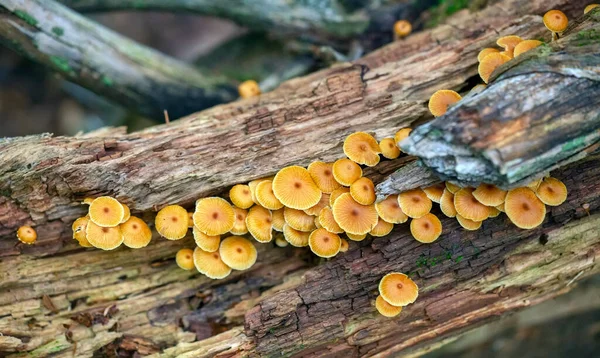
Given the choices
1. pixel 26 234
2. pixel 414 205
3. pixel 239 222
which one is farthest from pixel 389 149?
pixel 26 234

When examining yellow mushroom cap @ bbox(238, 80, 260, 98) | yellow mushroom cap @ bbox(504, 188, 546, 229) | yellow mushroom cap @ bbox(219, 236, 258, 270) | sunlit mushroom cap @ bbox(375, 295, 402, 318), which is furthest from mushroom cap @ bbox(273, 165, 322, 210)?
yellow mushroom cap @ bbox(238, 80, 260, 98)

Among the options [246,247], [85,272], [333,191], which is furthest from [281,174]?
[85,272]

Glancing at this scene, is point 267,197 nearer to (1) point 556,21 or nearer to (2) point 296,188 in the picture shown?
(2) point 296,188

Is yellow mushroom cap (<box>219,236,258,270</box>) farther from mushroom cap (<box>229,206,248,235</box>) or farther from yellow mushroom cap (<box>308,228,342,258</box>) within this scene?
yellow mushroom cap (<box>308,228,342,258</box>)

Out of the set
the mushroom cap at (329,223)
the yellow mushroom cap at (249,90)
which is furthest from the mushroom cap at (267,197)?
the yellow mushroom cap at (249,90)

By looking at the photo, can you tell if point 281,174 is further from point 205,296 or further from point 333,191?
point 205,296

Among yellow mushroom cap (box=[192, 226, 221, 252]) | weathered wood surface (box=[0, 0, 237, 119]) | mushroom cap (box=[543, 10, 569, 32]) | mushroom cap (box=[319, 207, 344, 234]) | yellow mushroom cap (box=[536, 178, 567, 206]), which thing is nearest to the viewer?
yellow mushroom cap (box=[536, 178, 567, 206])
